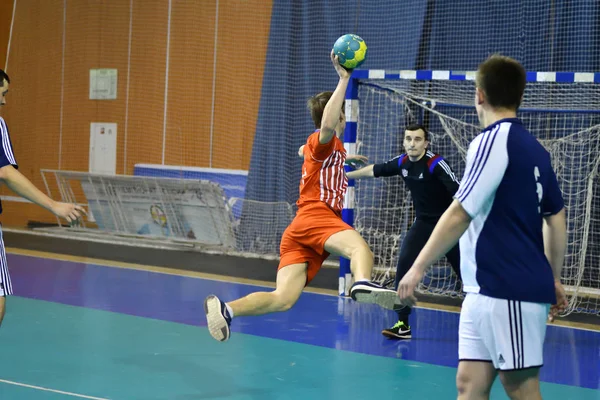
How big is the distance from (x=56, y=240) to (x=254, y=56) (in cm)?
512

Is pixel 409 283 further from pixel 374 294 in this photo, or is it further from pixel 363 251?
pixel 363 251

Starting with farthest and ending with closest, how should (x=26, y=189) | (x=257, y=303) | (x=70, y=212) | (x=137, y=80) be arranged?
(x=137, y=80), (x=257, y=303), (x=26, y=189), (x=70, y=212)

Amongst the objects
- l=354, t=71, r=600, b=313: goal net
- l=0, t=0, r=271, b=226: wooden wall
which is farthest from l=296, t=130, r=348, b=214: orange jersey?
l=0, t=0, r=271, b=226: wooden wall

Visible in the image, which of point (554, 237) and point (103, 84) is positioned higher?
point (103, 84)

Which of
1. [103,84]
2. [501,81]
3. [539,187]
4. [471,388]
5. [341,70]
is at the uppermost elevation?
[103,84]

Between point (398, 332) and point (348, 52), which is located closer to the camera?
point (348, 52)

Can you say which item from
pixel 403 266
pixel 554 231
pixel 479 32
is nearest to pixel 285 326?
pixel 403 266

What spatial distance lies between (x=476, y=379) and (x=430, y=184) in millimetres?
4484

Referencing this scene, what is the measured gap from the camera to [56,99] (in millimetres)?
18547

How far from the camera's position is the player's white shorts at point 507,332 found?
3.33 m

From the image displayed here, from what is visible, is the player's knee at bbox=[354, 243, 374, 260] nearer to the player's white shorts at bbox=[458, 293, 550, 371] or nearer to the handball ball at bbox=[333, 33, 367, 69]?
the handball ball at bbox=[333, 33, 367, 69]

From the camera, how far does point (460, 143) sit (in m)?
11.5

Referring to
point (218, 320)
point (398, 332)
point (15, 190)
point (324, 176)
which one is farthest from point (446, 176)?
point (15, 190)

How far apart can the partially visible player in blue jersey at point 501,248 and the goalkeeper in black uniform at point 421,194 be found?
14.0ft
